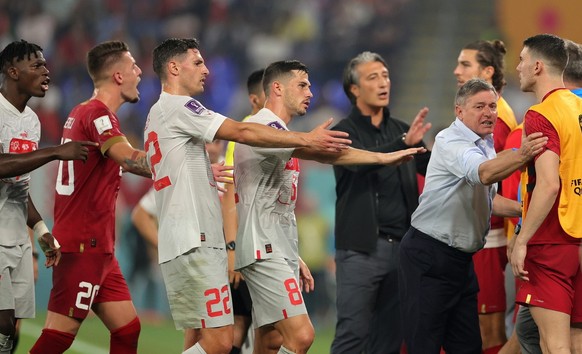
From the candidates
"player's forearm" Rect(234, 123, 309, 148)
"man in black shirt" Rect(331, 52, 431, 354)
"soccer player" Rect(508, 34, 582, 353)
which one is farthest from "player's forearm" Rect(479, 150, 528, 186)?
"man in black shirt" Rect(331, 52, 431, 354)

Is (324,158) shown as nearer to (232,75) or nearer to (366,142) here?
(366,142)

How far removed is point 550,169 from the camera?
5.71 meters

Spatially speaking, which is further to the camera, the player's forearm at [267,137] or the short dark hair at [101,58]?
the short dark hair at [101,58]

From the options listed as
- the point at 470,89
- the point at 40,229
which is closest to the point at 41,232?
the point at 40,229

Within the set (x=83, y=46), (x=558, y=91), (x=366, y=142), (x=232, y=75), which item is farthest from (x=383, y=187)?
(x=83, y=46)

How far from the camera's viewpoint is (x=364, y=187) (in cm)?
781

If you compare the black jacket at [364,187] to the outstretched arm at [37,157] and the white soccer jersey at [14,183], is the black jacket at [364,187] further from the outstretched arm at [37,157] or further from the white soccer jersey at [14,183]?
the white soccer jersey at [14,183]

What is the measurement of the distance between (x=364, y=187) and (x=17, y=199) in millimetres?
2657

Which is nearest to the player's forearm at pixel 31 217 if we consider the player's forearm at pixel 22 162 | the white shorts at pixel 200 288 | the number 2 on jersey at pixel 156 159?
the player's forearm at pixel 22 162

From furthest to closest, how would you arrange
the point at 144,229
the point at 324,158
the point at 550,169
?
the point at 144,229, the point at 324,158, the point at 550,169

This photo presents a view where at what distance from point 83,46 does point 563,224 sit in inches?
464

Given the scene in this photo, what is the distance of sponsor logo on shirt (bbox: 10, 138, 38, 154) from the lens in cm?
670

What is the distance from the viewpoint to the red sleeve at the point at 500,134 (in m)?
7.62

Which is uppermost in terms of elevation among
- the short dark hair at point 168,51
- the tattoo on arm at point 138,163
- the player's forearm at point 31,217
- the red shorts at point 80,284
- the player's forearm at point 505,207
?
the short dark hair at point 168,51
